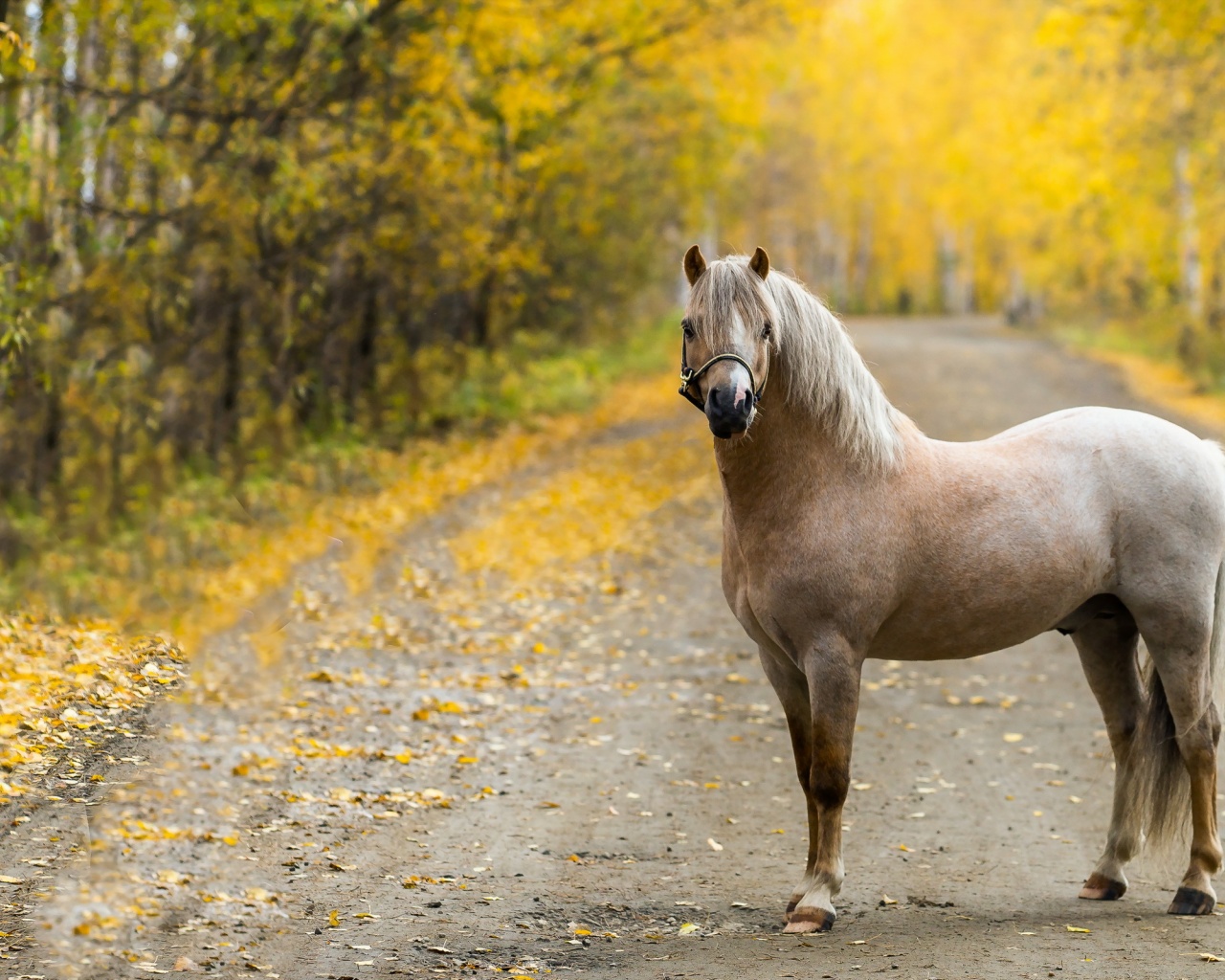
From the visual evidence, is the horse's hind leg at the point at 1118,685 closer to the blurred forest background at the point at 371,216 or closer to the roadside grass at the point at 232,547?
the blurred forest background at the point at 371,216

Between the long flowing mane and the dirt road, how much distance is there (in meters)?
1.90

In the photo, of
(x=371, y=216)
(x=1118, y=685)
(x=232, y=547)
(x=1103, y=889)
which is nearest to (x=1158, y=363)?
(x=371, y=216)

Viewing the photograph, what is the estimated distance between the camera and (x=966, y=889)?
17.6 ft

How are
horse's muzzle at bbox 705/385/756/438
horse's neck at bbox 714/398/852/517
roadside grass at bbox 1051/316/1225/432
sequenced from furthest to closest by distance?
roadside grass at bbox 1051/316/1225/432
horse's neck at bbox 714/398/852/517
horse's muzzle at bbox 705/385/756/438

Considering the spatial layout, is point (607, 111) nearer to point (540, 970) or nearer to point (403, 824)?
point (403, 824)

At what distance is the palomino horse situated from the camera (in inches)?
186

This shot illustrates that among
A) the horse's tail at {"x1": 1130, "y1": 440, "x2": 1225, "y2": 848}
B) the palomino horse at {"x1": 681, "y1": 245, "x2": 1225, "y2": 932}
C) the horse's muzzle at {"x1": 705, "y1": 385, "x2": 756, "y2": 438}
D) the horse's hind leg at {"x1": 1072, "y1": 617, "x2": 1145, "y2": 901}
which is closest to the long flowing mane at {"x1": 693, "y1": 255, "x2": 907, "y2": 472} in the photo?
the palomino horse at {"x1": 681, "y1": 245, "x2": 1225, "y2": 932}

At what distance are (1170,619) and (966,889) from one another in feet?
4.76

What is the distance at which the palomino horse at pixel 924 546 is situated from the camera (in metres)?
4.73

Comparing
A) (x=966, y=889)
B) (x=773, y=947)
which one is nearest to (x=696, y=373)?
(x=773, y=947)

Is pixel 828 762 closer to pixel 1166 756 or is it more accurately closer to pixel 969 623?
pixel 969 623

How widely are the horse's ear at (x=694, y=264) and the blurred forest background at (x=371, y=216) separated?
636mm

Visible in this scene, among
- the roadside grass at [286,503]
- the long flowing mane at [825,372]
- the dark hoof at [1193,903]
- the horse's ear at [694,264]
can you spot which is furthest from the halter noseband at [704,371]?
the roadside grass at [286,503]

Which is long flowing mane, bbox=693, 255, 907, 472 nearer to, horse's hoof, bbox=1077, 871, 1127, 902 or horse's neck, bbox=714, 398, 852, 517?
horse's neck, bbox=714, 398, 852, 517
